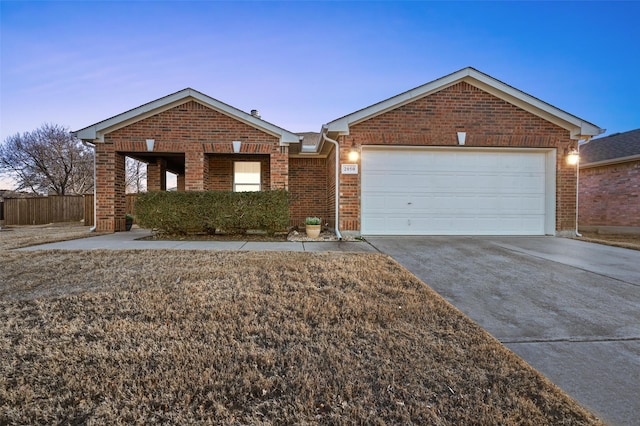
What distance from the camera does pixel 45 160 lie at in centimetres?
2177

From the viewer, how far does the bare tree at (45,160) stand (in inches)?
848

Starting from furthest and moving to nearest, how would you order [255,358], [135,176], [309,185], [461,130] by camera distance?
[135,176]
[309,185]
[461,130]
[255,358]

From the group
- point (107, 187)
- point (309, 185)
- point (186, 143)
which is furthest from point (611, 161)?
point (107, 187)

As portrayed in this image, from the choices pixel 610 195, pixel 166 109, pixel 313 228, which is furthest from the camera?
pixel 610 195

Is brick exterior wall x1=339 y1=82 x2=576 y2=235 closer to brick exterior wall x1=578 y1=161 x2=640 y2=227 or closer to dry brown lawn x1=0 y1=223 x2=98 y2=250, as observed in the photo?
brick exterior wall x1=578 y1=161 x2=640 y2=227

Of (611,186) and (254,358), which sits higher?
(611,186)

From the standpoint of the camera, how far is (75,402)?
4.99 ft

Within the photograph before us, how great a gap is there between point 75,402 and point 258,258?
Result: 3.53 metres

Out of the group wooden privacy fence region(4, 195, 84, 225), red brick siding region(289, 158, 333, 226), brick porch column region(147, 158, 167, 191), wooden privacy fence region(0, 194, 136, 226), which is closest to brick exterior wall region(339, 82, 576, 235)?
red brick siding region(289, 158, 333, 226)

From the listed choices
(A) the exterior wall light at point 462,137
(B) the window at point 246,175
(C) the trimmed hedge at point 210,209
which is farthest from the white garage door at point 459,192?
(B) the window at point 246,175

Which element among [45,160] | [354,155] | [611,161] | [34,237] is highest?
[45,160]

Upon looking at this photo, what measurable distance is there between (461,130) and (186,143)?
8.17m

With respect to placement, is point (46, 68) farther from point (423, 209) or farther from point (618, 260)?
point (618, 260)

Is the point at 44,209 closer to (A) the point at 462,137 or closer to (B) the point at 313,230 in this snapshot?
(B) the point at 313,230
